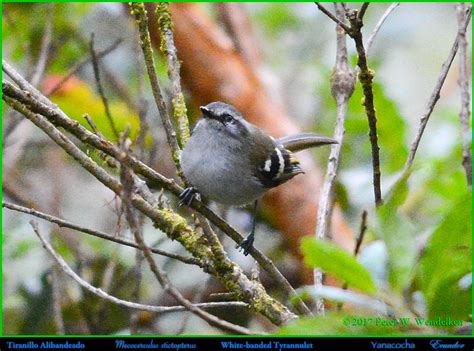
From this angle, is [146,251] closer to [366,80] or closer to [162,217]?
[162,217]

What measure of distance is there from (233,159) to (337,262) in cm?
145

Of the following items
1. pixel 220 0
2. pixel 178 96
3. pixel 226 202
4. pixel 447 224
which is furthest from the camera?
pixel 220 0

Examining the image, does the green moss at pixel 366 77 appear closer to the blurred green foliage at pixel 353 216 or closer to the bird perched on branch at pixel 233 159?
the blurred green foliage at pixel 353 216

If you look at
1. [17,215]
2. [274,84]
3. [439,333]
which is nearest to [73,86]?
[17,215]

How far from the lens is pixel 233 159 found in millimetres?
2367

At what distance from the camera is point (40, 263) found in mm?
3359

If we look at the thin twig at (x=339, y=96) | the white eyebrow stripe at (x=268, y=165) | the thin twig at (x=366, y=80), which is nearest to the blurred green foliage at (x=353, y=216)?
the thin twig at (x=366, y=80)

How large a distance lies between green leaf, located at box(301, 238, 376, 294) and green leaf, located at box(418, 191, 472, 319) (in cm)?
12

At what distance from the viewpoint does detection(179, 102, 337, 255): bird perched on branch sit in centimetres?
218

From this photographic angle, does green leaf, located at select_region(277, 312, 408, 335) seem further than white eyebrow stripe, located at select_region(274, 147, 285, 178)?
No

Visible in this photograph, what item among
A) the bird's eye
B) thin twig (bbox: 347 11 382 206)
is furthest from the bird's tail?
thin twig (bbox: 347 11 382 206)

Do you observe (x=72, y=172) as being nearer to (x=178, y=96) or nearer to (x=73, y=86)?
(x=73, y=86)

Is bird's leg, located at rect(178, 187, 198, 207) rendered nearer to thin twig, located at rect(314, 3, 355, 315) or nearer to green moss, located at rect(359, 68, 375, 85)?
thin twig, located at rect(314, 3, 355, 315)

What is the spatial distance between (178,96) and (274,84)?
2561 millimetres
